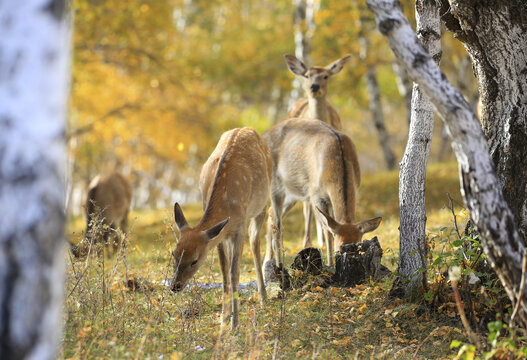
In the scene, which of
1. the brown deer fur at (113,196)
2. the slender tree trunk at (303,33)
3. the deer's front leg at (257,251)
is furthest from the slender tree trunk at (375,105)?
the deer's front leg at (257,251)

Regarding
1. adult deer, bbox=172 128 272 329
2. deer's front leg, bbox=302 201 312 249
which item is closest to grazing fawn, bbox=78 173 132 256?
deer's front leg, bbox=302 201 312 249

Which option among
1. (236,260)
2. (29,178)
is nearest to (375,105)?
(236,260)

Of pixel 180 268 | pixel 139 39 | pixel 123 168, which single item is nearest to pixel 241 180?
pixel 180 268

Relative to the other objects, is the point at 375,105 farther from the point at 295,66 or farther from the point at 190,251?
the point at 190,251

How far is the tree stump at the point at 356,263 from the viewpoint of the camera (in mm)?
7000

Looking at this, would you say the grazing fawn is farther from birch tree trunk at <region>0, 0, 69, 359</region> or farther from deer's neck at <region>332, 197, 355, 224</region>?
birch tree trunk at <region>0, 0, 69, 359</region>

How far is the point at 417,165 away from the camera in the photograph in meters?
6.35

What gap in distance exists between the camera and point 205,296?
705 cm

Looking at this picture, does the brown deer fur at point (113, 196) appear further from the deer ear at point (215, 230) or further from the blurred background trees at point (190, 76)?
the deer ear at point (215, 230)

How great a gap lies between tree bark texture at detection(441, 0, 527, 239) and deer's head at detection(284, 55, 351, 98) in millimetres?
5410

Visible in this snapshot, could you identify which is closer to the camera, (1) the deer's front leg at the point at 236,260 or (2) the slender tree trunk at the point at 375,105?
(1) the deer's front leg at the point at 236,260

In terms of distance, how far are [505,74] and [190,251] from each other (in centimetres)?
318

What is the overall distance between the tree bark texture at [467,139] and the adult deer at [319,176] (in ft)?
10.1

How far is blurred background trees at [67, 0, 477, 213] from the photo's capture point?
63.4 ft
